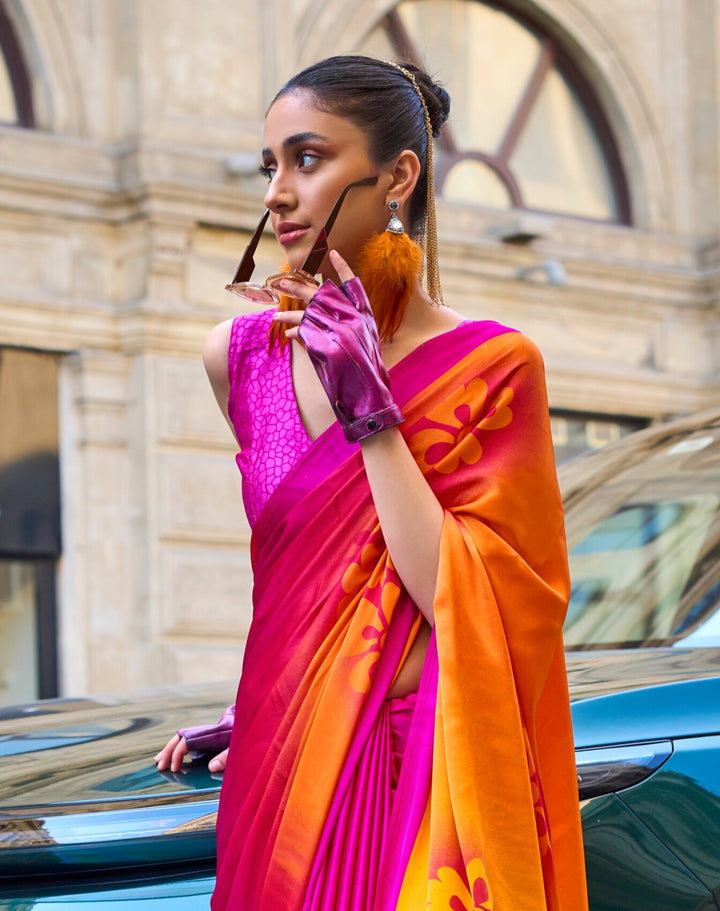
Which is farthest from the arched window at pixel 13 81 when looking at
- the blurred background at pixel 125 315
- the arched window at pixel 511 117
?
the arched window at pixel 511 117

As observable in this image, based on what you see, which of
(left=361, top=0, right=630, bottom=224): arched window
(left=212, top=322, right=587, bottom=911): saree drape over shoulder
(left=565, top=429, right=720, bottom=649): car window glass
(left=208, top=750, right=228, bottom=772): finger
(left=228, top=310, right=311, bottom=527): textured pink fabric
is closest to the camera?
(left=212, top=322, right=587, bottom=911): saree drape over shoulder

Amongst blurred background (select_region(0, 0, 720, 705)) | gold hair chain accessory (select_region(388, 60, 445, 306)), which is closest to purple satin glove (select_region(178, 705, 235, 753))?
gold hair chain accessory (select_region(388, 60, 445, 306))

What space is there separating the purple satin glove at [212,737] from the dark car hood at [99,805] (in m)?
0.03

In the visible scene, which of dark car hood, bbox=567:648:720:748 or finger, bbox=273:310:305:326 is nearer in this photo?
finger, bbox=273:310:305:326

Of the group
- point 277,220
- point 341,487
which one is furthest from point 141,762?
point 277,220

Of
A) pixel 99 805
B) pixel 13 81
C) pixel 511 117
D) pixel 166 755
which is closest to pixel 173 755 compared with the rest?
pixel 166 755

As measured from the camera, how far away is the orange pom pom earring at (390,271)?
188cm

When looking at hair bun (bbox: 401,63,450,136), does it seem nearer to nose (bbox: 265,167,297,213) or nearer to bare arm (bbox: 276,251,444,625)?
nose (bbox: 265,167,297,213)

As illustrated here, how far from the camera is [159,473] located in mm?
9672

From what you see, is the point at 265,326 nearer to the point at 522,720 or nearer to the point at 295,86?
the point at 295,86

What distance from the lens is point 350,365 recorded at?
1.73m

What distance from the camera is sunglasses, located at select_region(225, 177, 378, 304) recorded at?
6.00ft

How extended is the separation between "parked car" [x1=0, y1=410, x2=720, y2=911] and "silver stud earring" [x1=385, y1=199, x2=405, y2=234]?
2.55 ft

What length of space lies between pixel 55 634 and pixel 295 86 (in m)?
8.08
